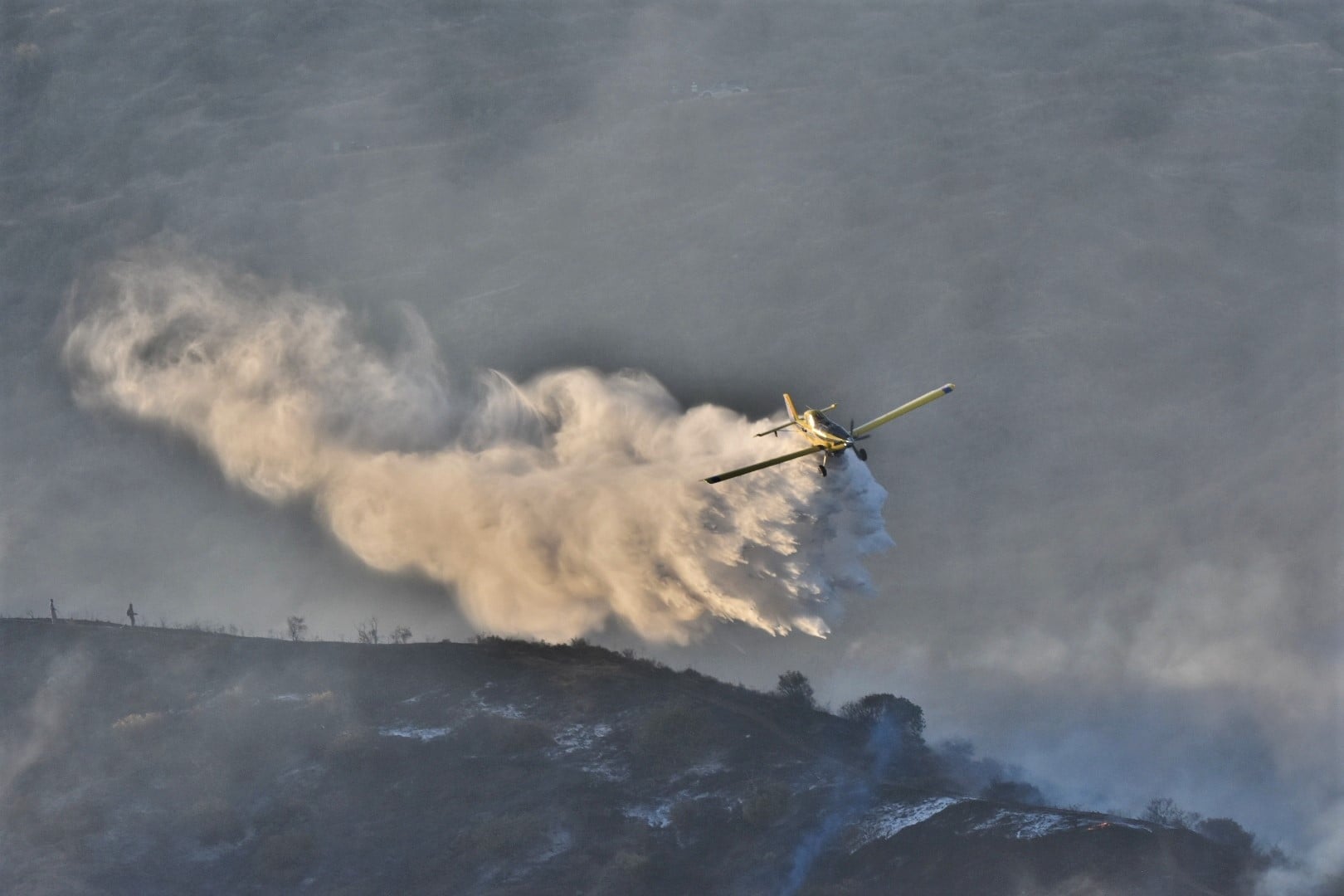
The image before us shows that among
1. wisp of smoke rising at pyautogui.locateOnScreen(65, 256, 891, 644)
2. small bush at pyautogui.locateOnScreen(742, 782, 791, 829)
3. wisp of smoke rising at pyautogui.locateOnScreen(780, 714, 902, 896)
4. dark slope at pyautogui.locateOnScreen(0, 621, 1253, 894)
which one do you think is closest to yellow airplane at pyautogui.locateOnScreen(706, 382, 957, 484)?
wisp of smoke rising at pyautogui.locateOnScreen(65, 256, 891, 644)

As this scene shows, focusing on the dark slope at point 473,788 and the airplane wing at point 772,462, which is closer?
the airplane wing at point 772,462

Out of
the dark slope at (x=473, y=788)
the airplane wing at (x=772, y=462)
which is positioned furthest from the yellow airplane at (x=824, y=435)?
the dark slope at (x=473, y=788)

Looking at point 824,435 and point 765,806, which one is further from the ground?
point 824,435

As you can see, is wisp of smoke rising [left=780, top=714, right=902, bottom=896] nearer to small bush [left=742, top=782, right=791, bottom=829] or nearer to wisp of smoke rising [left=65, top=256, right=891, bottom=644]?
small bush [left=742, top=782, right=791, bottom=829]

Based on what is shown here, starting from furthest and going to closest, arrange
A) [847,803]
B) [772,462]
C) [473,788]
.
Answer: [473,788] → [847,803] → [772,462]

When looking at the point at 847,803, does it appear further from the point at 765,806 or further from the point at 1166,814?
the point at 1166,814

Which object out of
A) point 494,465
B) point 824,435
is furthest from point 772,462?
point 494,465

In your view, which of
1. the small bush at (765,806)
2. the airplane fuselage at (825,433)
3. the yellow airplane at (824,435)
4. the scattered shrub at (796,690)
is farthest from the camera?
the scattered shrub at (796,690)

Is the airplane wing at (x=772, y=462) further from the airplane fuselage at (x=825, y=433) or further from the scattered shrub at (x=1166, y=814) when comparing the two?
the scattered shrub at (x=1166, y=814)
